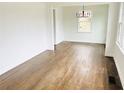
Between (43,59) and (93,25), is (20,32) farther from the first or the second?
(93,25)

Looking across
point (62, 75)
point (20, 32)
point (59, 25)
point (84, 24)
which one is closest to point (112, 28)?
point (62, 75)

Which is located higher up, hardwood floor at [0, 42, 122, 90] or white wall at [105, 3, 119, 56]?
white wall at [105, 3, 119, 56]

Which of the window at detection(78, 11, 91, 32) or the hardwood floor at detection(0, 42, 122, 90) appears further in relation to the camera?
the window at detection(78, 11, 91, 32)

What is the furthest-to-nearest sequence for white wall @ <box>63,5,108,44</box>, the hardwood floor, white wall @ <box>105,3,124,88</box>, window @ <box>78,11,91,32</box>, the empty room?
1. window @ <box>78,11,91,32</box>
2. white wall @ <box>63,5,108,44</box>
3. white wall @ <box>105,3,124,88</box>
4. the empty room
5. the hardwood floor

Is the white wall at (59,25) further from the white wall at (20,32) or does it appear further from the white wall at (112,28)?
the white wall at (112,28)

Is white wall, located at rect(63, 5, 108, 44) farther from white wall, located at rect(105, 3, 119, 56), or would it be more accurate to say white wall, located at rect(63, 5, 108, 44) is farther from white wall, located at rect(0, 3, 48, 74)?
white wall, located at rect(0, 3, 48, 74)

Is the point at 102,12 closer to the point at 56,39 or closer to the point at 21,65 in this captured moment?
the point at 56,39

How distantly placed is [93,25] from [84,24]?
0.55m

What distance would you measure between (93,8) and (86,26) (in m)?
1.12

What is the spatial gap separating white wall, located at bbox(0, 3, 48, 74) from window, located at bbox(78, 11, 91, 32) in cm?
294

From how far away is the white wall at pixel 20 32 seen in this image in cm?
365

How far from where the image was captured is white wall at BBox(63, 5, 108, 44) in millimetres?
7579

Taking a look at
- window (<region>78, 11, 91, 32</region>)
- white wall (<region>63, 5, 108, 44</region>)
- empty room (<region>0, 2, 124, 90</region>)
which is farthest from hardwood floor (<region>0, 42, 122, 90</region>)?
window (<region>78, 11, 91, 32</region>)

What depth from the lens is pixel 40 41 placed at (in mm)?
5668
